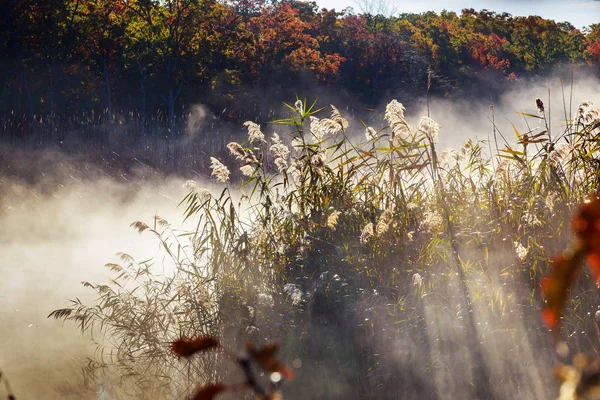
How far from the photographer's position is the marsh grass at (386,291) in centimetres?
361

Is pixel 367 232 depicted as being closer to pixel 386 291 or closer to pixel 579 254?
pixel 386 291

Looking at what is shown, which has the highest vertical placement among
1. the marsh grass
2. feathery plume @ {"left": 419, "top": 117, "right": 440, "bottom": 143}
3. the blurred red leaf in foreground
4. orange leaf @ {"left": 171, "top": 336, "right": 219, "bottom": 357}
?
the blurred red leaf in foreground

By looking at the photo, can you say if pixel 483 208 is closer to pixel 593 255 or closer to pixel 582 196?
pixel 582 196

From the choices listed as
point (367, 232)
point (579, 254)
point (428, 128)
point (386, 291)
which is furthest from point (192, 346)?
point (428, 128)

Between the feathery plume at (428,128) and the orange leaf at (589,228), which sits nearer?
the orange leaf at (589,228)

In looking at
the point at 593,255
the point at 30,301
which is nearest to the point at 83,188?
the point at 30,301

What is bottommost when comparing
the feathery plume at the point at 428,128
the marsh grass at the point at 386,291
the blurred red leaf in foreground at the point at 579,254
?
the marsh grass at the point at 386,291

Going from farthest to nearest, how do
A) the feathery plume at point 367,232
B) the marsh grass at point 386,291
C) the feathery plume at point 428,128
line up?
the feathery plume at point 428,128, the feathery plume at point 367,232, the marsh grass at point 386,291

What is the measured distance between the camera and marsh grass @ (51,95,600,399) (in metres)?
3.61

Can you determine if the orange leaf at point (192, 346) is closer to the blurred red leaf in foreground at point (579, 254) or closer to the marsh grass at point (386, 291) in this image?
the blurred red leaf in foreground at point (579, 254)

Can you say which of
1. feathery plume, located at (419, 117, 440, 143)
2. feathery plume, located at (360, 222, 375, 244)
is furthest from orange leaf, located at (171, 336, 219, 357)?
feathery plume, located at (419, 117, 440, 143)

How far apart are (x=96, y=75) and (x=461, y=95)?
1351 cm

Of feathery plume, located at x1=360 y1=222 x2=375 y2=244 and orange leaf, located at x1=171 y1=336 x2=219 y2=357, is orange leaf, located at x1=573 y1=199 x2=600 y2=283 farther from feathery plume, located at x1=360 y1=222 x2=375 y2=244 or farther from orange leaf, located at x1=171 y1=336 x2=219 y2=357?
feathery plume, located at x1=360 y1=222 x2=375 y2=244

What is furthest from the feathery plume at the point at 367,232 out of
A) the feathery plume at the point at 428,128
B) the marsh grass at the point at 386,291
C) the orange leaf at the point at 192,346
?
the orange leaf at the point at 192,346
